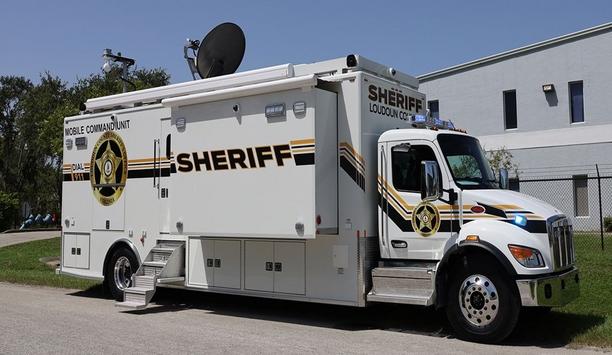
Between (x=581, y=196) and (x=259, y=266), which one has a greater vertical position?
(x=581, y=196)

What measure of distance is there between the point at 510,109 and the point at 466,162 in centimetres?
2216

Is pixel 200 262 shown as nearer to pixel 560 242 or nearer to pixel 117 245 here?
pixel 117 245

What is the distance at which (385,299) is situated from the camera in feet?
28.6

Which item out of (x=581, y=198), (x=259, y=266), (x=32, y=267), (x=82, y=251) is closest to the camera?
(x=259, y=266)

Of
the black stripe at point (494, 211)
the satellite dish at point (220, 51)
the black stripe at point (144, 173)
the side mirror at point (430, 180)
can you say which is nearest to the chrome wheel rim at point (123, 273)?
the black stripe at point (144, 173)

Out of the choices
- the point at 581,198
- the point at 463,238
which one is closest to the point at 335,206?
the point at 463,238

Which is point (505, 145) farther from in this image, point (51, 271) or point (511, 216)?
point (511, 216)

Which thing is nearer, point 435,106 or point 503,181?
point 503,181

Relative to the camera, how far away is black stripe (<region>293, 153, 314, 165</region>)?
9039 millimetres

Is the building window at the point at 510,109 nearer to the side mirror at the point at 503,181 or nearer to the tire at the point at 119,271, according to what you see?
the side mirror at the point at 503,181

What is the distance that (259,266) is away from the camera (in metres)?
10.1

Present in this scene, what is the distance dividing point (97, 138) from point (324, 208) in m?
5.71

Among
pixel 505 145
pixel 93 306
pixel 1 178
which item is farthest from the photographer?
pixel 1 178

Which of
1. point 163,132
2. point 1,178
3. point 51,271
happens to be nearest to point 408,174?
point 163,132
